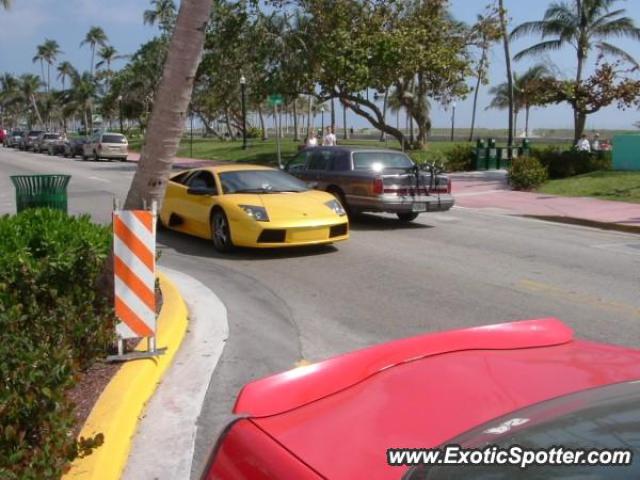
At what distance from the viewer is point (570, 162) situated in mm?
23391

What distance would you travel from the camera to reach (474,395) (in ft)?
7.32

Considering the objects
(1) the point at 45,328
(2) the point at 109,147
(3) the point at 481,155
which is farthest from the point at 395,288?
(2) the point at 109,147

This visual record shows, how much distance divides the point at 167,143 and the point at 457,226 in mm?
9030

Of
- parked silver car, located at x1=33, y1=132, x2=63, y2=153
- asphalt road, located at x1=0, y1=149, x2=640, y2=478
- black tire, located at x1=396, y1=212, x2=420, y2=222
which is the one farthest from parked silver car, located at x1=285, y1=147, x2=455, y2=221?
parked silver car, located at x1=33, y1=132, x2=63, y2=153

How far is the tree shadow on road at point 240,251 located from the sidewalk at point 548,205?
23.1ft

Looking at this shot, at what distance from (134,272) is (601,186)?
17.9 meters

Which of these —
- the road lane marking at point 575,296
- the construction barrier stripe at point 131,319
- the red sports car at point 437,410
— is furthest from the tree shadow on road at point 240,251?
the red sports car at point 437,410

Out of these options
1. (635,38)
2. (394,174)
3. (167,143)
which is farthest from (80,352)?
(635,38)

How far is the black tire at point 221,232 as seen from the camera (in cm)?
1020

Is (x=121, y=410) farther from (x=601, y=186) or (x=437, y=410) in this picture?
(x=601, y=186)

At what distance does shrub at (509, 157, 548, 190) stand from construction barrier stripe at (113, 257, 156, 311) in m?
17.8

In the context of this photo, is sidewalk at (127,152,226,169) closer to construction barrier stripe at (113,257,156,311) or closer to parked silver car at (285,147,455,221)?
parked silver car at (285,147,455,221)

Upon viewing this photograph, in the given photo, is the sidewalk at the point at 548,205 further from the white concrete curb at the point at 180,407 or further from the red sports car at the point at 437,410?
the red sports car at the point at 437,410

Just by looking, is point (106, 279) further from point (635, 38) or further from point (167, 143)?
point (635, 38)
